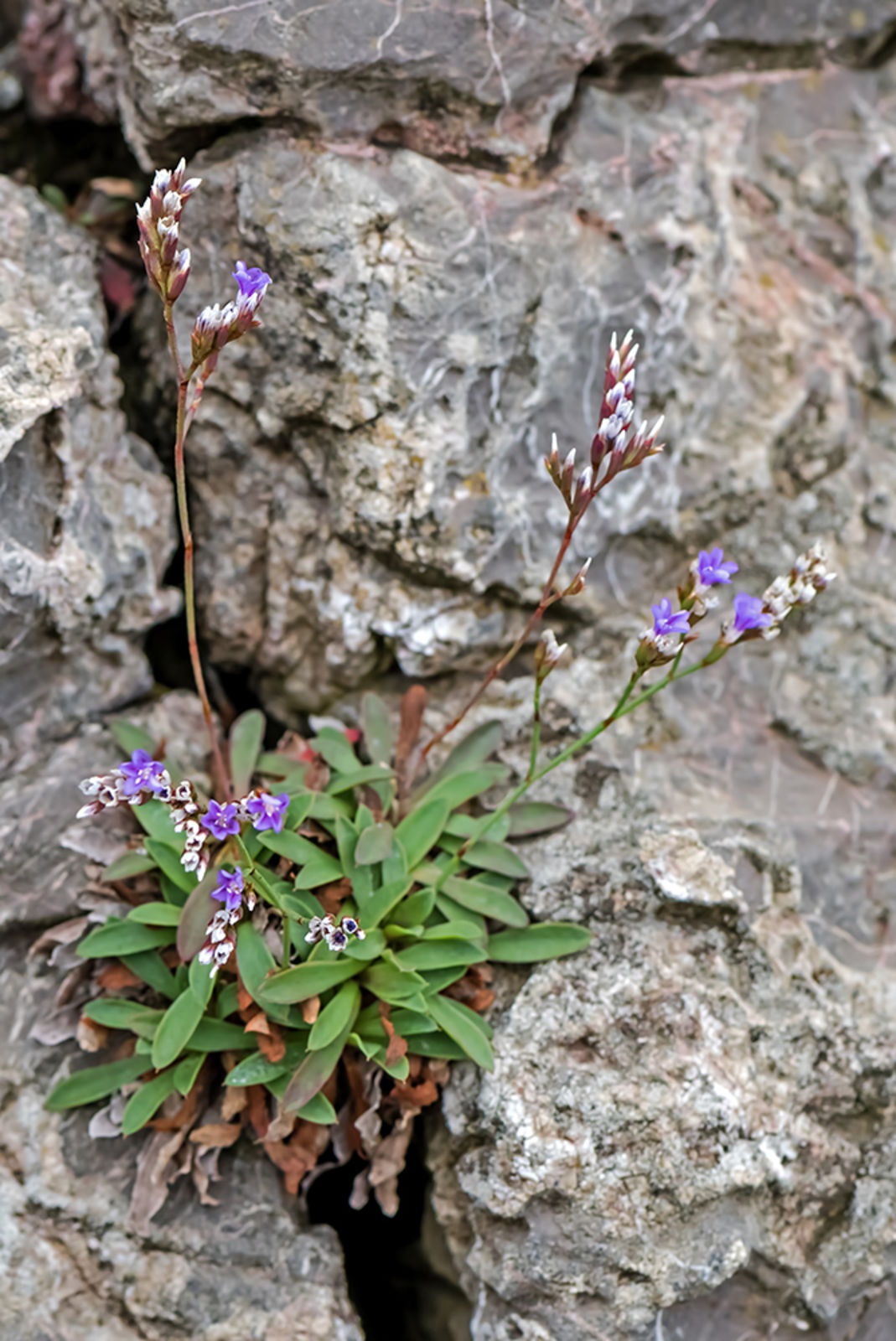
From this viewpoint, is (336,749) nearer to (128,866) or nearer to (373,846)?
(373,846)

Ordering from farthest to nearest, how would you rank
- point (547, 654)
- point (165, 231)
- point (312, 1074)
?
point (312, 1074) < point (547, 654) < point (165, 231)

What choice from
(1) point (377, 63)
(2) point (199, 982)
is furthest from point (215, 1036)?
(1) point (377, 63)

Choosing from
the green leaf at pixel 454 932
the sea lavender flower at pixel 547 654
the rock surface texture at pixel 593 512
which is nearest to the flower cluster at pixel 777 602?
the sea lavender flower at pixel 547 654

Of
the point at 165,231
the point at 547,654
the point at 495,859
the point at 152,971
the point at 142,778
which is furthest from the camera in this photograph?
the point at 495,859

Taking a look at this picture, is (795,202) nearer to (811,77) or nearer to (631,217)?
(811,77)

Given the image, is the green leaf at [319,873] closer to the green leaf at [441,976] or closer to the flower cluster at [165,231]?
the green leaf at [441,976]

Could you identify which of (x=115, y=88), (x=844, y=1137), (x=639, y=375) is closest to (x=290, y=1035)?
(x=844, y=1137)
